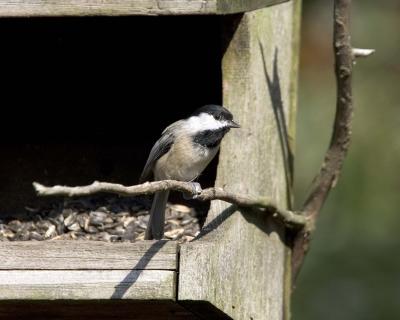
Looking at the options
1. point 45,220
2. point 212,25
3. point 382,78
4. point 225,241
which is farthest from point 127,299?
point 382,78

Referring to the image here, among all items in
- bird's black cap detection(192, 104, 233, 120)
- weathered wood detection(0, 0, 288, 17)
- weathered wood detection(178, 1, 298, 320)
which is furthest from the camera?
bird's black cap detection(192, 104, 233, 120)

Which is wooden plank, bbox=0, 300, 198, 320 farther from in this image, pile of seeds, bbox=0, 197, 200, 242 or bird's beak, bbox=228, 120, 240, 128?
bird's beak, bbox=228, 120, 240, 128

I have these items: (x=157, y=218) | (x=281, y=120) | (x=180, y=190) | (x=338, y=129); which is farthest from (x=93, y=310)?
(x=338, y=129)

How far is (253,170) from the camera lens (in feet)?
16.1

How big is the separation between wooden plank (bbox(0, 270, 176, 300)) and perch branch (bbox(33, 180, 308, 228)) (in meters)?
0.31

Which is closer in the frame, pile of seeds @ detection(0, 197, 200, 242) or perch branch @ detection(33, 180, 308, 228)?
perch branch @ detection(33, 180, 308, 228)

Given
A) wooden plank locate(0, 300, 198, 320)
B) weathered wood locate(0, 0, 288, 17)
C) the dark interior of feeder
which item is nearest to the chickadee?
the dark interior of feeder

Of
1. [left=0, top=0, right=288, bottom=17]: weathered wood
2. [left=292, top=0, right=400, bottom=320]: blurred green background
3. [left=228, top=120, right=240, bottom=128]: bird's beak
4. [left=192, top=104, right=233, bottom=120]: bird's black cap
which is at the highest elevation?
[left=0, top=0, right=288, bottom=17]: weathered wood

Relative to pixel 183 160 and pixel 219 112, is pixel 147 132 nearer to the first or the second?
pixel 183 160

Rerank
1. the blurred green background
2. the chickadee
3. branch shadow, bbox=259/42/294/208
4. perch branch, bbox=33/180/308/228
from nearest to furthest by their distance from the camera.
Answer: perch branch, bbox=33/180/308/228 < the chickadee < branch shadow, bbox=259/42/294/208 < the blurred green background

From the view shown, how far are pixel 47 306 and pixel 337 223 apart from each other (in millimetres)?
3105

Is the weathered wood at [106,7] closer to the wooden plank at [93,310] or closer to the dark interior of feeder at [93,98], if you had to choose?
the dark interior of feeder at [93,98]

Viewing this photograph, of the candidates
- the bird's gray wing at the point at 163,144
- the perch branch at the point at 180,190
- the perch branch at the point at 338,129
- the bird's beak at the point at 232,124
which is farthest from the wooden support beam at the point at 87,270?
the perch branch at the point at 338,129

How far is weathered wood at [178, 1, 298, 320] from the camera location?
4.13 m
